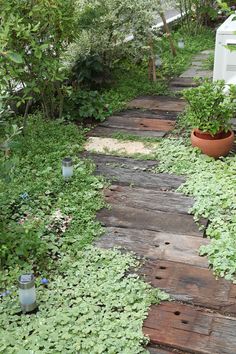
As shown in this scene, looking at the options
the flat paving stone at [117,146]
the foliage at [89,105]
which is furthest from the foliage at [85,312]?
the foliage at [89,105]

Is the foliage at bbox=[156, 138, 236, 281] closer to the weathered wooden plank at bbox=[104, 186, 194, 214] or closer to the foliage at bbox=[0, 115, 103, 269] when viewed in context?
the weathered wooden plank at bbox=[104, 186, 194, 214]

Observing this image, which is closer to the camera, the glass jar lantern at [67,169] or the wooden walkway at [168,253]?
the wooden walkway at [168,253]

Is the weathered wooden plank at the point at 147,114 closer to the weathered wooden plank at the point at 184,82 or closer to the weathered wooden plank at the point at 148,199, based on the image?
the weathered wooden plank at the point at 184,82

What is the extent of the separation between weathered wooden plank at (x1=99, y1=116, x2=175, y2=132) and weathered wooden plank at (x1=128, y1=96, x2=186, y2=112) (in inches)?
13.4

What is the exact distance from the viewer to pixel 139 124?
494cm

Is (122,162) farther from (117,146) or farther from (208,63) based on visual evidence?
(208,63)

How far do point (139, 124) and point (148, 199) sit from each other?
1498mm

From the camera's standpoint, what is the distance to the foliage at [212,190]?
291cm

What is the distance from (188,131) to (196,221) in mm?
1539

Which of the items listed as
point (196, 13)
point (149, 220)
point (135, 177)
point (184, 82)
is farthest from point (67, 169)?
point (196, 13)

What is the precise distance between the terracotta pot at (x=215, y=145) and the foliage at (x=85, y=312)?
145 centimetres

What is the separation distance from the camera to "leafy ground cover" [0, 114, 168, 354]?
239 cm

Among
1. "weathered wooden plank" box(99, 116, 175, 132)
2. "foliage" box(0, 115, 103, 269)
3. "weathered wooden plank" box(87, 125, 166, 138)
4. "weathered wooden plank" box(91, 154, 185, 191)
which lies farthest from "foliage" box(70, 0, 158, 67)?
"weathered wooden plank" box(91, 154, 185, 191)

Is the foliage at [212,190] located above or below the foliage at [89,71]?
below
